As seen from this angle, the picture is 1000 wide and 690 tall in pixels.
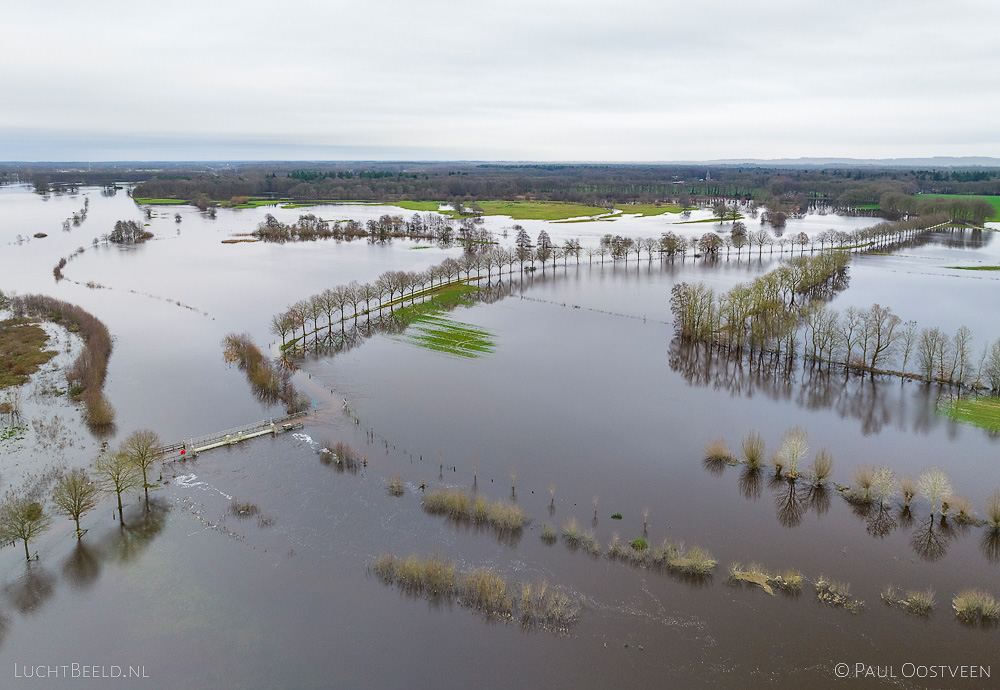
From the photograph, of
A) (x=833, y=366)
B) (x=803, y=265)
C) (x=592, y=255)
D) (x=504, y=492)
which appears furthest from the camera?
(x=592, y=255)

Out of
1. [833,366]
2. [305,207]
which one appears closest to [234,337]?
[833,366]

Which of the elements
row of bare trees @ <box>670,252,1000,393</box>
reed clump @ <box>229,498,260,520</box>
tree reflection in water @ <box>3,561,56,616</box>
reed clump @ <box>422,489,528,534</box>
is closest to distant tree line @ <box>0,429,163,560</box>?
tree reflection in water @ <box>3,561,56,616</box>

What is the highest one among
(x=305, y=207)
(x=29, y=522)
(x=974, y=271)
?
(x=305, y=207)

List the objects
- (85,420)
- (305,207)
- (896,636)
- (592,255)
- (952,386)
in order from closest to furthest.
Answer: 1. (896,636)
2. (85,420)
3. (952,386)
4. (592,255)
5. (305,207)

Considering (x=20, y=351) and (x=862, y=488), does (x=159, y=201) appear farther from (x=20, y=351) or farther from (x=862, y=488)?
(x=862, y=488)

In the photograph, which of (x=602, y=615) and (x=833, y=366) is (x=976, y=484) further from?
(x=602, y=615)
